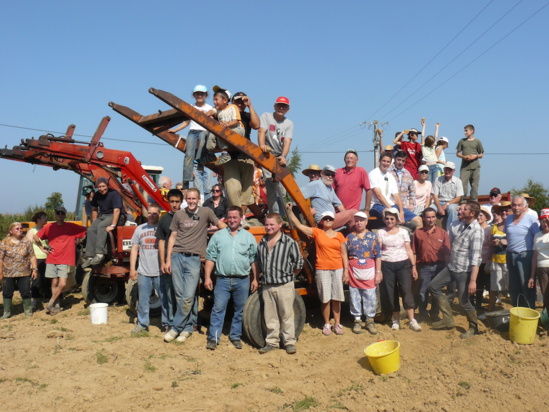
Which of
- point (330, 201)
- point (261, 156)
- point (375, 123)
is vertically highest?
point (375, 123)

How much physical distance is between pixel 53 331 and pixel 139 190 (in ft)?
11.3

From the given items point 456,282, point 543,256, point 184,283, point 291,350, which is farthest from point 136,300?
point 543,256

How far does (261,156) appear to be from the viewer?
21.4 feet

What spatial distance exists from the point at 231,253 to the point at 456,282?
3.17 metres

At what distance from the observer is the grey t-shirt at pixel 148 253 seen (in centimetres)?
716

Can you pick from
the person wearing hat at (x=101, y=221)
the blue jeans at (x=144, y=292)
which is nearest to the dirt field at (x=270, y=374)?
the blue jeans at (x=144, y=292)

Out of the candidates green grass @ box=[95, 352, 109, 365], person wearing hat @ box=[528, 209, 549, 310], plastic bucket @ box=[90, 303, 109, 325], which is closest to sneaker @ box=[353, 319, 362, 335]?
person wearing hat @ box=[528, 209, 549, 310]

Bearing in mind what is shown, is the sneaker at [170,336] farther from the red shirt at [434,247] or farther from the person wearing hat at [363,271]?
the red shirt at [434,247]

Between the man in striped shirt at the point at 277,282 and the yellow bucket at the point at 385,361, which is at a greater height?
the man in striped shirt at the point at 277,282

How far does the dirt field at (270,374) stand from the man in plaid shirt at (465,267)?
0.30m

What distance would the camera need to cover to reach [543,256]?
22.0 feet

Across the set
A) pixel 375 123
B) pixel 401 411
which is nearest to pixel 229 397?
pixel 401 411

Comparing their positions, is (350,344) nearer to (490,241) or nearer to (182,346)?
(182,346)

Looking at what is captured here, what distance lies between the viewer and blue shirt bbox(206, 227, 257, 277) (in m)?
6.45
